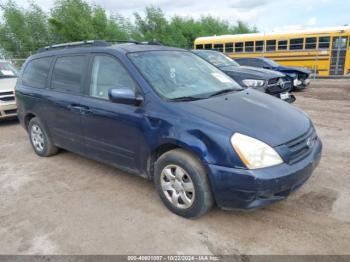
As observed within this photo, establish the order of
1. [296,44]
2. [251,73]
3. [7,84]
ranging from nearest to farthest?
[251,73]
[7,84]
[296,44]

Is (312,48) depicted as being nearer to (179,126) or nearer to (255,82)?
(255,82)

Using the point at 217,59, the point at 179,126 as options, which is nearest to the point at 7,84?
the point at 217,59

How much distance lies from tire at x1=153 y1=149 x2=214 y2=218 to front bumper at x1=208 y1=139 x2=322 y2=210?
12 cm

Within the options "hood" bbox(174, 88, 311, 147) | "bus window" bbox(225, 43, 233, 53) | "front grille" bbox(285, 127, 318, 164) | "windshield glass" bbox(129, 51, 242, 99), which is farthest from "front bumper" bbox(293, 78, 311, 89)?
"front grille" bbox(285, 127, 318, 164)

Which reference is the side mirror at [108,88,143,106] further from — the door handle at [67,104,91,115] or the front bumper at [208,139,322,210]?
the front bumper at [208,139,322,210]

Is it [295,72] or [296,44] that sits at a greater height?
[296,44]

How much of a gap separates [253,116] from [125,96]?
1322mm

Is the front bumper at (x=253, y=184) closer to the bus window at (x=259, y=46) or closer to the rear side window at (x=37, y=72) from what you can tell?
the rear side window at (x=37, y=72)

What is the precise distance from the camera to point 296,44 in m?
16.5

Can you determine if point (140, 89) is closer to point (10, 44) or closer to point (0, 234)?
point (0, 234)

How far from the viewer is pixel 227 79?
4.03 metres

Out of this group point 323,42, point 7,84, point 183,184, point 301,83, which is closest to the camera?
point 183,184

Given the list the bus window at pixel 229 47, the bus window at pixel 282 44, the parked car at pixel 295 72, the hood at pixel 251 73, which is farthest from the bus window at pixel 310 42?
the hood at pixel 251 73

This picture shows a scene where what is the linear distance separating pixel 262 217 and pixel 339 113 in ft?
18.3
